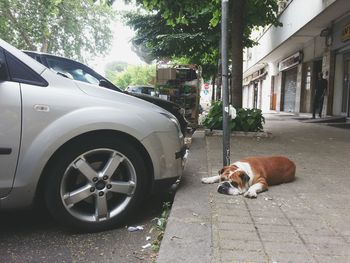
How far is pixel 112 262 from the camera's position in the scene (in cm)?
314

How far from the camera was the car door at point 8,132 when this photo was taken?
3363 millimetres

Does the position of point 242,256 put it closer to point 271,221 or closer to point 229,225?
point 229,225

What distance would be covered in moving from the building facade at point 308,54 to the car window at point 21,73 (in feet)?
37.7

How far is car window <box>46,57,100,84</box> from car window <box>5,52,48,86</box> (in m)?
3.28

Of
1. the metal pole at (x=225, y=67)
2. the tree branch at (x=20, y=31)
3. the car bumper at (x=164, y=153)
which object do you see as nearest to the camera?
the car bumper at (x=164, y=153)

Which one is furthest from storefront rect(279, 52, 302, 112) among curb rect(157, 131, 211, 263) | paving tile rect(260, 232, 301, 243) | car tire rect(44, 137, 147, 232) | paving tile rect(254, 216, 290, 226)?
paving tile rect(260, 232, 301, 243)

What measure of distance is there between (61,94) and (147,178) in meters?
1.08

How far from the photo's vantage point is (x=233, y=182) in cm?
439

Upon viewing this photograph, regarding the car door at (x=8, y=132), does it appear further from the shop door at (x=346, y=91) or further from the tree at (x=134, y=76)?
the tree at (x=134, y=76)

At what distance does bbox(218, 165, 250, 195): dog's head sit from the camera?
437cm

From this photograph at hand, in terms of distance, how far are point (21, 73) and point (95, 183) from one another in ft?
3.60

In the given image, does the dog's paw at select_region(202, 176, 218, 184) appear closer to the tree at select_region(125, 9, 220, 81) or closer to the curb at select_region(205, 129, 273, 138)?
the curb at select_region(205, 129, 273, 138)

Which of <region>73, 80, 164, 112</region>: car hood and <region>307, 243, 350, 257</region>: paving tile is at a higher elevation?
<region>73, 80, 164, 112</region>: car hood

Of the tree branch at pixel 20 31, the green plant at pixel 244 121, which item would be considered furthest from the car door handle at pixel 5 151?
the tree branch at pixel 20 31
